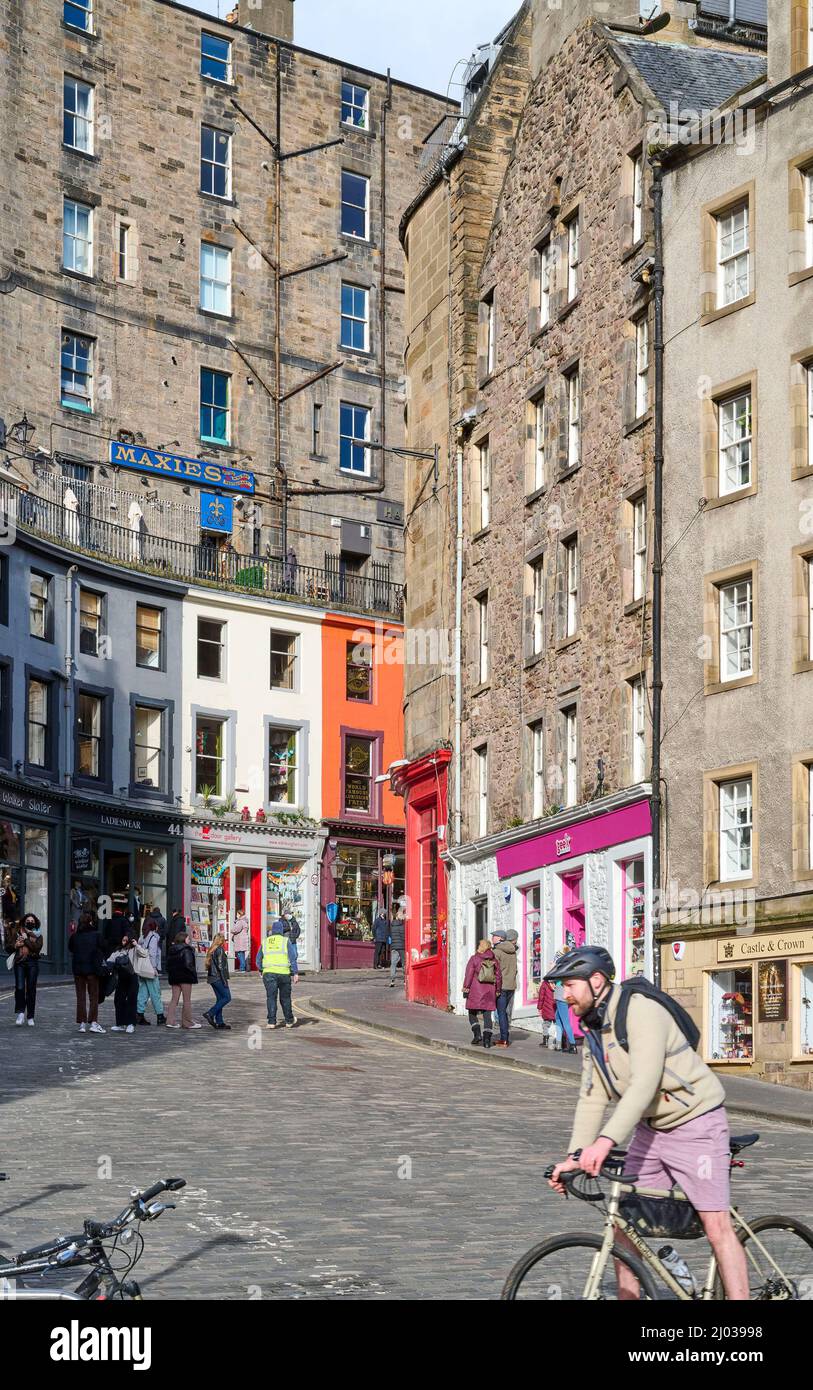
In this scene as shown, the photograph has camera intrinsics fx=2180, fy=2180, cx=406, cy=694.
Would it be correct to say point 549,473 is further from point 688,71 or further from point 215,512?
point 215,512

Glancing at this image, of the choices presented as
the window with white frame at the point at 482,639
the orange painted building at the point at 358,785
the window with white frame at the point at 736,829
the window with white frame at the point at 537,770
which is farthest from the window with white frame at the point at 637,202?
the orange painted building at the point at 358,785

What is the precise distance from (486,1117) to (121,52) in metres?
44.7

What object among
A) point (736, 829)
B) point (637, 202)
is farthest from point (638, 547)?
point (736, 829)

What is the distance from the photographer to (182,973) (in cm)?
3059

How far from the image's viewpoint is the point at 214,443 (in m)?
59.5

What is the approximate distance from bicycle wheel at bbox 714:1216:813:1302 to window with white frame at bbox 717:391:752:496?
21.9 meters

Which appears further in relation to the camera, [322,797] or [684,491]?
[322,797]

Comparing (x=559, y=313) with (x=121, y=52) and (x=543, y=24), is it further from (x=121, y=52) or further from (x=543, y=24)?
(x=121, y=52)

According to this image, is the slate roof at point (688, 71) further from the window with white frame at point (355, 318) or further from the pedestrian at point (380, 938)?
the window with white frame at point (355, 318)

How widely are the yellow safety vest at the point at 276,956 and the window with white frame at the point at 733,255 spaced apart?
10.9 m

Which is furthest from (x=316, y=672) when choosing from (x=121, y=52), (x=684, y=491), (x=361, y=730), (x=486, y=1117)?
(x=486, y=1117)

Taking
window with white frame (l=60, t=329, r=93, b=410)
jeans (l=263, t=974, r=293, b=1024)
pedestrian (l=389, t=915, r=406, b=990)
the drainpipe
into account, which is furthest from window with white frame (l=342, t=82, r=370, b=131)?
jeans (l=263, t=974, r=293, b=1024)

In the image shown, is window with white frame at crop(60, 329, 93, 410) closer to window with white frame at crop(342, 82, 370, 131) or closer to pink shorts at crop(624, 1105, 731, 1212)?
window with white frame at crop(342, 82, 370, 131)

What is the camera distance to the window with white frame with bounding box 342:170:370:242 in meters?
63.8
